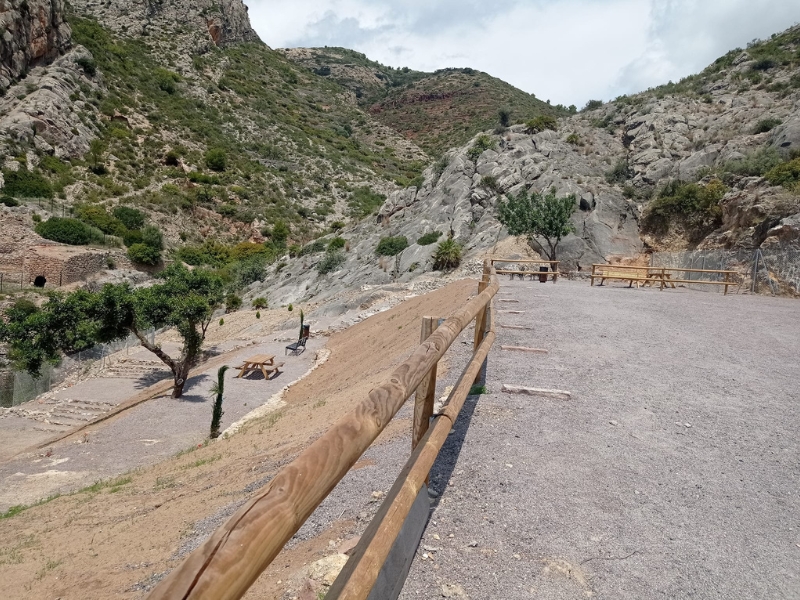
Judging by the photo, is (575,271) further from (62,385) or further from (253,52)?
(253,52)

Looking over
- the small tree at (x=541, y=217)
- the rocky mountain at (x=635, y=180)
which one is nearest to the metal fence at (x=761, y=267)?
the rocky mountain at (x=635, y=180)

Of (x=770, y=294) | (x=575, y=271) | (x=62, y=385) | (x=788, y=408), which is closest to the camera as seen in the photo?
(x=788, y=408)

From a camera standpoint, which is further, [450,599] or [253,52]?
[253,52]

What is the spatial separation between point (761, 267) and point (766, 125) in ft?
63.3

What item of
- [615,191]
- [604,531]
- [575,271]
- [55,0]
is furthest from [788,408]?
[55,0]

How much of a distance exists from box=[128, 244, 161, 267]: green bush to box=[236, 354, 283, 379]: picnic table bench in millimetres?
23198

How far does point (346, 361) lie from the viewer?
646 inches

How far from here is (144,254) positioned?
37344 millimetres

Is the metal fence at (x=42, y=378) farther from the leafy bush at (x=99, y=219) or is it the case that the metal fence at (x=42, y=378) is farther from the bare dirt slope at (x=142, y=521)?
the leafy bush at (x=99, y=219)

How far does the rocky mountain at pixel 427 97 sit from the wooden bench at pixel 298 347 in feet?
176

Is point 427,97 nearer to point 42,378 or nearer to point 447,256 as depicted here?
point 447,256

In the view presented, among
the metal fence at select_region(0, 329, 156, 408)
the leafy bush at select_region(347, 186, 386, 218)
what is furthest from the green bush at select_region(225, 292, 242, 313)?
A: the leafy bush at select_region(347, 186, 386, 218)

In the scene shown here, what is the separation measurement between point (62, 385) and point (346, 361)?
1298 centimetres

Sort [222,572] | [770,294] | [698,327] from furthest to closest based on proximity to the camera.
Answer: [770,294] → [698,327] → [222,572]
